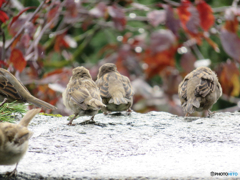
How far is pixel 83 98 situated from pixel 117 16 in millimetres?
2019

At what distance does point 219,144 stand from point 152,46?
2.72 meters

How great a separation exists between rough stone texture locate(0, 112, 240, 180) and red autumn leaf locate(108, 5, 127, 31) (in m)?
1.89

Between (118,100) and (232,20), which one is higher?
(232,20)

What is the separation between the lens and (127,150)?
3469 millimetres

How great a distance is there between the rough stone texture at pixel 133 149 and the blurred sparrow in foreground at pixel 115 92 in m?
0.21

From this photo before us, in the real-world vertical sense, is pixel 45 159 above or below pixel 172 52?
above

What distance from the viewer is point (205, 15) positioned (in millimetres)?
5359

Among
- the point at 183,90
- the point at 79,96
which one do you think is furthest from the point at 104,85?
the point at 183,90

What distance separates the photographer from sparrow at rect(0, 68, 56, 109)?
14.7ft

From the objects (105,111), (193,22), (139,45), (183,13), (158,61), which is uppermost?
(183,13)

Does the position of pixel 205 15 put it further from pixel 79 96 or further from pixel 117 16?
pixel 79 96

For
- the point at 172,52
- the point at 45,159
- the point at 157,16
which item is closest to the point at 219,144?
the point at 45,159

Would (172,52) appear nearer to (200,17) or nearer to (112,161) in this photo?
(200,17)

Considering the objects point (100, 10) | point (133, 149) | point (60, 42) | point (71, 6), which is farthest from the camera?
point (60, 42)
